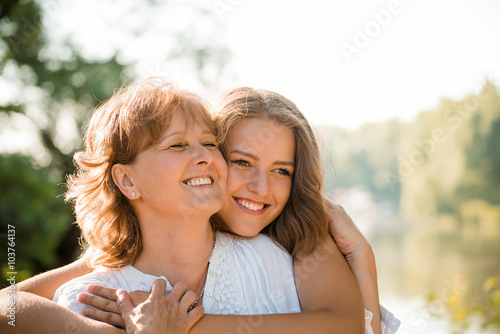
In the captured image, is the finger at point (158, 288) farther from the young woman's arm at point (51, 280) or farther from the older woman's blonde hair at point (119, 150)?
the young woman's arm at point (51, 280)

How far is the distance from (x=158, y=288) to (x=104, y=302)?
216 millimetres

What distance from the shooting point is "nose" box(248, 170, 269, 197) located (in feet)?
7.27

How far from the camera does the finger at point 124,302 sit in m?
1.87

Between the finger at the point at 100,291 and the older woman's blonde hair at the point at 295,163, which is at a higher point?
the older woman's blonde hair at the point at 295,163

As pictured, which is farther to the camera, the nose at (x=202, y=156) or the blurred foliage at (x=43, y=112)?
the blurred foliage at (x=43, y=112)

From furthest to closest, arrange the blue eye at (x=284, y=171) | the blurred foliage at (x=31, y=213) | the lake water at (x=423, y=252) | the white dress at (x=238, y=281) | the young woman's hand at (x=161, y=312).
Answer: the lake water at (x=423, y=252) → the blurred foliage at (x=31, y=213) → the blue eye at (x=284, y=171) → the white dress at (x=238, y=281) → the young woman's hand at (x=161, y=312)

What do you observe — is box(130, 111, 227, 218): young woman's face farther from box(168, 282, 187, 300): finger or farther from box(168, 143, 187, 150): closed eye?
box(168, 282, 187, 300): finger

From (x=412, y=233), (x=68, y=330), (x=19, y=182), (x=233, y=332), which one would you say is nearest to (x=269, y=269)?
(x=233, y=332)

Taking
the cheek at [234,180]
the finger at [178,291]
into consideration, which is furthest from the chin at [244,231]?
the finger at [178,291]

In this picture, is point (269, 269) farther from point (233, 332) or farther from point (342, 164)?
point (342, 164)

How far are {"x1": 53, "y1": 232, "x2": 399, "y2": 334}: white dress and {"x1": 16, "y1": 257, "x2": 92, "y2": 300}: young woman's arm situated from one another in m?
0.12

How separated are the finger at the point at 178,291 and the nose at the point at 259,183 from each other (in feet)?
1.66

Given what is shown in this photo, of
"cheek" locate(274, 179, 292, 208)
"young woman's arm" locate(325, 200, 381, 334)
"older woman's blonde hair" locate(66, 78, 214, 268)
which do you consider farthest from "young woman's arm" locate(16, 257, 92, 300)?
"young woman's arm" locate(325, 200, 381, 334)

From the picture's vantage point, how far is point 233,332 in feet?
6.05
